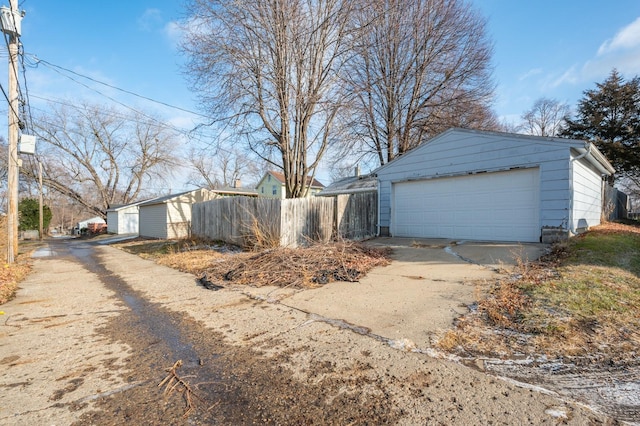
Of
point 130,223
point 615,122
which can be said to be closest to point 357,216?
point 615,122

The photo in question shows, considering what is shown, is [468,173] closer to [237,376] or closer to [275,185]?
[237,376]

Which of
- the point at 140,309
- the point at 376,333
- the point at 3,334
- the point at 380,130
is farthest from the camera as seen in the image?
the point at 380,130

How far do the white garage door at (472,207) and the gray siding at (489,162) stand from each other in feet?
0.80

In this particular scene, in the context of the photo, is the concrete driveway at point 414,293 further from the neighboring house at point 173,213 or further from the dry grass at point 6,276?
the neighboring house at point 173,213

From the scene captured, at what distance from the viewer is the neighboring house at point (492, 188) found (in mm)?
7594

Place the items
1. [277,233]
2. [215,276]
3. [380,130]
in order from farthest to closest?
[380,130] < [277,233] < [215,276]

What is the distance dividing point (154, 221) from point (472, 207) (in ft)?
60.8

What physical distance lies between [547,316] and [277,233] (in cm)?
692

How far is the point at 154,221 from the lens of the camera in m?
19.7

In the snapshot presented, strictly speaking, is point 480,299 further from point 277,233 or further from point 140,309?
point 277,233

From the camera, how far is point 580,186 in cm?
838

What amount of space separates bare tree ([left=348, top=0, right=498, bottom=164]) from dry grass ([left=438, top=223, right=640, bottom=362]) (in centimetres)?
1184

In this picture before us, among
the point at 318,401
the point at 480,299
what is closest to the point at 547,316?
the point at 480,299

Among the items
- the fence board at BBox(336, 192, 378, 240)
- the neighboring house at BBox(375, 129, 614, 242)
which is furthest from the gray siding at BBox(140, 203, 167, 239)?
the neighboring house at BBox(375, 129, 614, 242)
